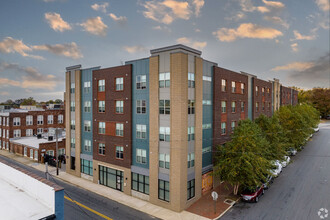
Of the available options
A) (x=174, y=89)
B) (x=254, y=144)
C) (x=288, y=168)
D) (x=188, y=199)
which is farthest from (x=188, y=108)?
(x=288, y=168)

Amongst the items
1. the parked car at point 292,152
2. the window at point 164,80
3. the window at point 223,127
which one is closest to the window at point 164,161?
the window at point 164,80

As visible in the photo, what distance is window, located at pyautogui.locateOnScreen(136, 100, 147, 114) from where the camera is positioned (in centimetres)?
2345

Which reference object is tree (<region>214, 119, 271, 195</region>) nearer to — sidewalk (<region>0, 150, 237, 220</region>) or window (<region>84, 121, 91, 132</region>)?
sidewalk (<region>0, 150, 237, 220</region>)

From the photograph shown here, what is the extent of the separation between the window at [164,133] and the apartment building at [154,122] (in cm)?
11

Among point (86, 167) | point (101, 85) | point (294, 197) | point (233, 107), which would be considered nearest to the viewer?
point (294, 197)

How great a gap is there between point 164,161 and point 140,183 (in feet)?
15.7

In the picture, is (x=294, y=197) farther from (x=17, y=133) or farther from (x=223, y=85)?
(x=17, y=133)

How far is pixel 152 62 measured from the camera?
22.2m

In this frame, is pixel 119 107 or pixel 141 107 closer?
pixel 141 107

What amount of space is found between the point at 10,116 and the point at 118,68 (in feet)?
122

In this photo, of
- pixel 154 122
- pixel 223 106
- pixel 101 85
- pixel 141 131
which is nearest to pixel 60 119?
pixel 101 85

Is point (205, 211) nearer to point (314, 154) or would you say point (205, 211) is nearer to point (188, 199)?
point (188, 199)

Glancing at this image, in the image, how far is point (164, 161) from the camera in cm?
2155

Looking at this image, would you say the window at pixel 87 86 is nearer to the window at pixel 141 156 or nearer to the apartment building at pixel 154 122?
the apartment building at pixel 154 122
